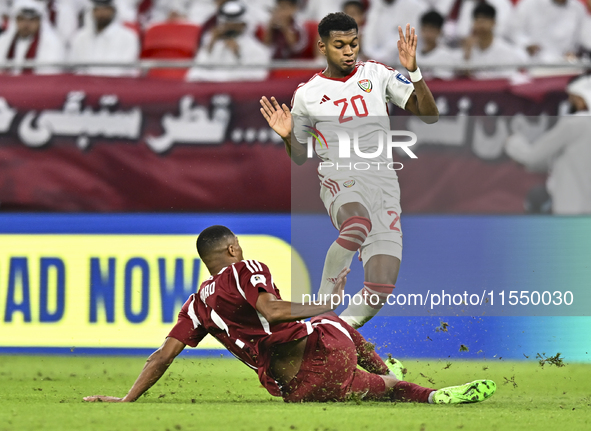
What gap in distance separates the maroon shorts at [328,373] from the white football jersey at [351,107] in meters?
1.50

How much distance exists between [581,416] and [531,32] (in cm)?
608

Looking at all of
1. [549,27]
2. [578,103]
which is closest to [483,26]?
[549,27]

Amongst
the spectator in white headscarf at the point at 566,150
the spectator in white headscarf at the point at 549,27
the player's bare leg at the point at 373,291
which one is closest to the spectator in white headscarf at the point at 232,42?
the spectator in white headscarf at the point at 549,27

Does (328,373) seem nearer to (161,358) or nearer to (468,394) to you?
(468,394)

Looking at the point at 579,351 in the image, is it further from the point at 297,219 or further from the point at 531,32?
the point at 531,32

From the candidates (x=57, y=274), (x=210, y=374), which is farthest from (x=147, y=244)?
(x=210, y=374)

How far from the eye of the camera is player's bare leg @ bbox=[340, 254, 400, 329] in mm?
6074

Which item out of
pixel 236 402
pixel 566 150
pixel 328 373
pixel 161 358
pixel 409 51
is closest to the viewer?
pixel 328 373

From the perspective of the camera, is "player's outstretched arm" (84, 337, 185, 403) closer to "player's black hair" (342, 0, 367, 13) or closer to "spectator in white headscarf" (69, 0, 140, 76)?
"spectator in white headscarf" (69, 0, 140, 76)

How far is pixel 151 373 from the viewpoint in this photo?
5.28 meters

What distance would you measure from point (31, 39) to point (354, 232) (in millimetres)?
5607

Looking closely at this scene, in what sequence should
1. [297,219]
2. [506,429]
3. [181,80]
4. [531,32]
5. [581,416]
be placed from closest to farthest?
[506,429]
[581,416]
[297,219]
[181,80]
[531,32]

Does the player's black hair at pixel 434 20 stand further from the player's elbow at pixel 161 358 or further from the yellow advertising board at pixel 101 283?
the player's elbow at pixel 161 358

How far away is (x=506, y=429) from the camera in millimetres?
4277
